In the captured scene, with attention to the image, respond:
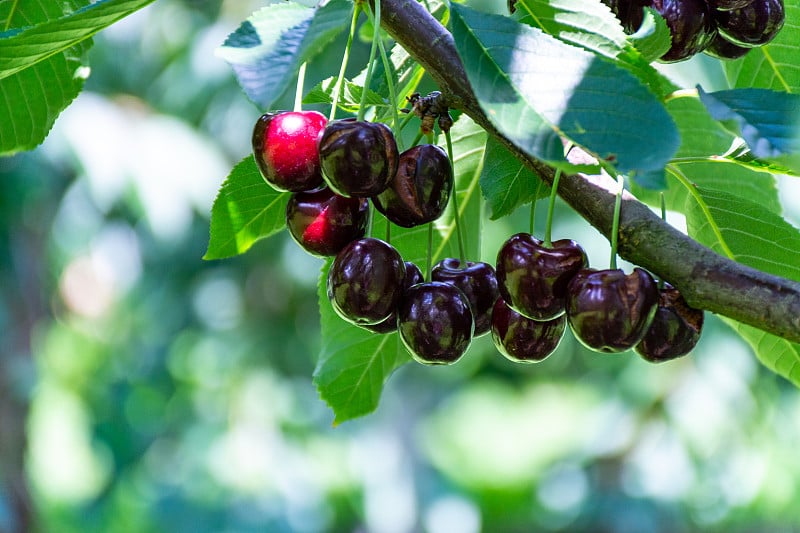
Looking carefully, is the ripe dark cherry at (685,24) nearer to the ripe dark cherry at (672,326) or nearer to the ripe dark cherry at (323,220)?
the ripe dark cherry at (672,326)

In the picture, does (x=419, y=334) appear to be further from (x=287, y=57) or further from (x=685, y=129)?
(x=685, y=129)

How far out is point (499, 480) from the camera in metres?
11.9

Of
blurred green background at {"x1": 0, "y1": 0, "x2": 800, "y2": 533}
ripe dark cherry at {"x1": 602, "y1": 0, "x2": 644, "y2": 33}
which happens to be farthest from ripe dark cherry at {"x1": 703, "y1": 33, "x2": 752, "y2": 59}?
blurred green background at {"x1": 0, "y1": 0, "x2": 800, "y2": 533}

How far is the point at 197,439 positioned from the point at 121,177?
3888mm

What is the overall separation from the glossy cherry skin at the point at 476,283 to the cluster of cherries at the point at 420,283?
2cm

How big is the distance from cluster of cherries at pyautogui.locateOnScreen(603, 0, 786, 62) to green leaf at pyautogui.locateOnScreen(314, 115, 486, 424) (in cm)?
33

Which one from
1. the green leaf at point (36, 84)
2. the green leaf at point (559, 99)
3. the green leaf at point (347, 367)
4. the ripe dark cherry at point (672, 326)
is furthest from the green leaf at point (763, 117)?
the green leaf at point (36, 84)

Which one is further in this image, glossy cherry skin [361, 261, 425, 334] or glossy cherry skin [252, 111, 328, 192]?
glossy cherry skin [361, 261, 425, 334]

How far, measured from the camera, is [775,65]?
4.54ft

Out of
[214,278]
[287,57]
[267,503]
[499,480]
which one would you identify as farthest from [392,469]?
[287,57]

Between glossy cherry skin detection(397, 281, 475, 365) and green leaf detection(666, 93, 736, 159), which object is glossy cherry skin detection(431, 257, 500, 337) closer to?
glossy cherry skin detection(397, 281, 475, 365)

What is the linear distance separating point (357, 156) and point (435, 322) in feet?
0.74

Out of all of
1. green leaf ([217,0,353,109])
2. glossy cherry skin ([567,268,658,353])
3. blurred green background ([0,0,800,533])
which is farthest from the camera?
blurred green background ([0,0,800,533])

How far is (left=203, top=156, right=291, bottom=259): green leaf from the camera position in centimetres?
122
